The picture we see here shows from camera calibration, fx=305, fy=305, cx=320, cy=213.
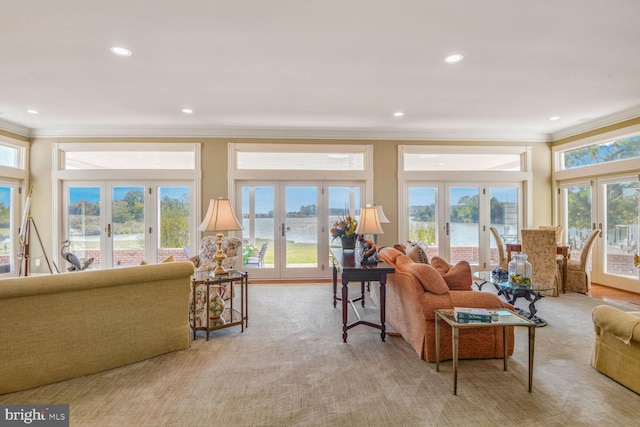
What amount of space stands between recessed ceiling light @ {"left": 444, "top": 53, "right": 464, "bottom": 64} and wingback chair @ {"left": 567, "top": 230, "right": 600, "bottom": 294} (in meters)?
3.75

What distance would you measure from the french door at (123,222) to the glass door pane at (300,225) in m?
1.84

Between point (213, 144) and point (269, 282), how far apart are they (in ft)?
9.07

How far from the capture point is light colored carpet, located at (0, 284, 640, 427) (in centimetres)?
190

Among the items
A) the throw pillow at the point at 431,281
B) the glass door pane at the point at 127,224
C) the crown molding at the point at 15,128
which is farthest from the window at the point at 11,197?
the throw pillow at the point at 431,281

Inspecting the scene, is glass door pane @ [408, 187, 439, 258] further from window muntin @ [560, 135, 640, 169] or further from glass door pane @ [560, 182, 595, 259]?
window muntin @ [560, 135, 640, 169]

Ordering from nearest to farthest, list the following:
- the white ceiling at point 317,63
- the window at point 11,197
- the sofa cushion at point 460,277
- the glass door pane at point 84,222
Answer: the white ceiling at point 317,63 → the sofa cushion at point 460,277 → the window at point 11,197 → the glass door pane at point 84,222

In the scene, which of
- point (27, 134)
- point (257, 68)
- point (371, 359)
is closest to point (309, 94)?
point (257, 68)

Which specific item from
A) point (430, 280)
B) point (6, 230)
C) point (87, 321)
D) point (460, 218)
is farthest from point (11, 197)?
point (460, 218)

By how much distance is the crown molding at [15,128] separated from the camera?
5.07 metres

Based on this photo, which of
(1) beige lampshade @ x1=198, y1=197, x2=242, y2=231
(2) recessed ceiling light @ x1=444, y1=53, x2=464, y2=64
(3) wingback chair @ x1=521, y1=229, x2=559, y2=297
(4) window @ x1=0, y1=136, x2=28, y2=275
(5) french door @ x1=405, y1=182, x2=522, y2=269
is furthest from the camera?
(5) french door @ x1=405, y1=182, x2=522, y2=269

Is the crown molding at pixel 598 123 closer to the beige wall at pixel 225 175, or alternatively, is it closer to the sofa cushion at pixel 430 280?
the beige wall at pixel 225 175

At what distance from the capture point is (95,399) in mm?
2080

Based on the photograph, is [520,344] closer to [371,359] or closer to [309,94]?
[371,359]

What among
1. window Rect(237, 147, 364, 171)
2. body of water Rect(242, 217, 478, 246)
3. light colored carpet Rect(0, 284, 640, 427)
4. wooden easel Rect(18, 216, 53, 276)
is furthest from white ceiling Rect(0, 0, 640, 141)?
light colored carpet Rect(0, 284, 640, 427)
